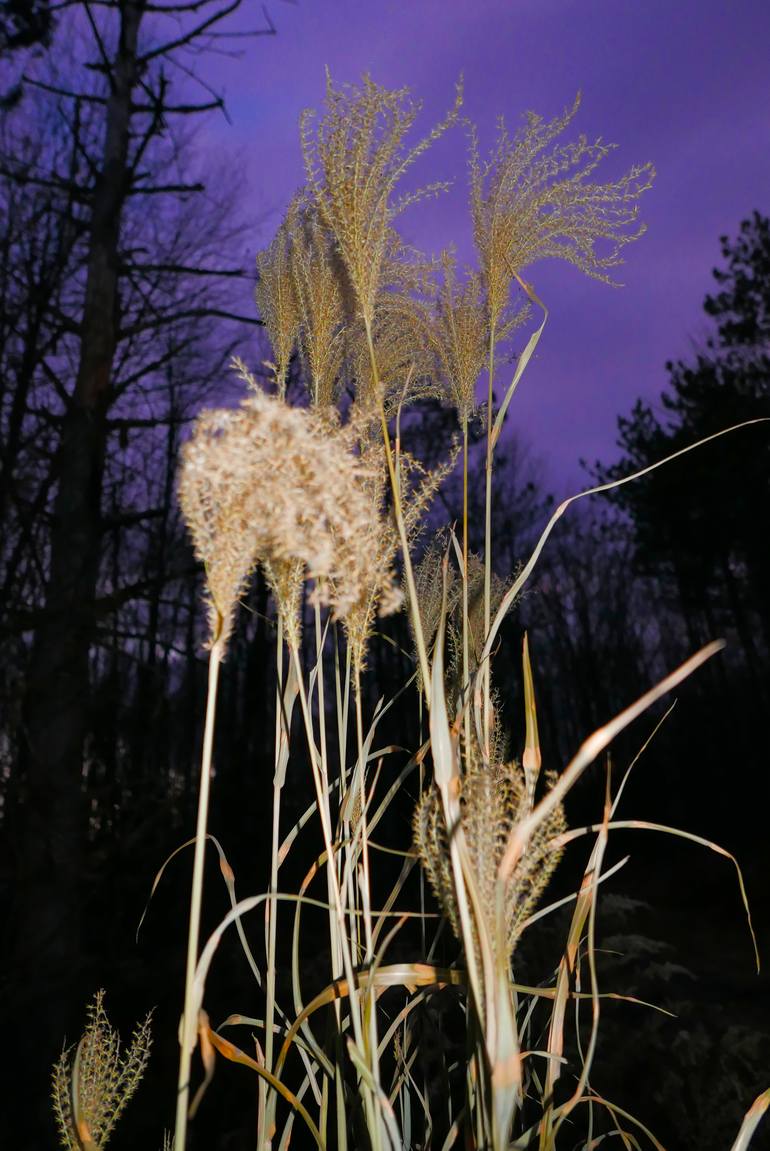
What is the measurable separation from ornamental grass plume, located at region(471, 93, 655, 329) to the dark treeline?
1.81 ft

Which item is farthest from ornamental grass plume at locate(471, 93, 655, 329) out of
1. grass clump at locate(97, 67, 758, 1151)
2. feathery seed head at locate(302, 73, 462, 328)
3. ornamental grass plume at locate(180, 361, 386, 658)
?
ornamental grass plume at locate(180, 361, 386, 658)

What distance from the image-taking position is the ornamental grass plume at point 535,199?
110 cm

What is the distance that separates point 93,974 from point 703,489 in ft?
32.6

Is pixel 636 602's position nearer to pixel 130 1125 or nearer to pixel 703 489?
pixel 703 489

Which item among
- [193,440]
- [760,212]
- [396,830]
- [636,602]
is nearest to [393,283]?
[193,440]

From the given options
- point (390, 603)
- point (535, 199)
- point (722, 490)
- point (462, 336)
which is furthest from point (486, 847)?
point (722, 490)

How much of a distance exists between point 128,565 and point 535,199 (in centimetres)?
827

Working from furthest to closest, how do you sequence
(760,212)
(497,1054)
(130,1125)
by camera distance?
(760,212), (130,1125), (497,1054)

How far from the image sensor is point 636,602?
15344mm

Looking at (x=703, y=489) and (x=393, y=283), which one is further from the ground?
(x=703, y=489)

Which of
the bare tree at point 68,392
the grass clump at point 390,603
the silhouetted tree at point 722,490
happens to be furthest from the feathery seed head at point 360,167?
the silhouetted tree at point 722,490

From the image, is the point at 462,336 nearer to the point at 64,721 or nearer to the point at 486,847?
the point at 486,847

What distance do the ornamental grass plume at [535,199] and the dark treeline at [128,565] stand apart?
1.81 ft

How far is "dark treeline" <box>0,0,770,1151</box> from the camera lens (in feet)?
11.5
